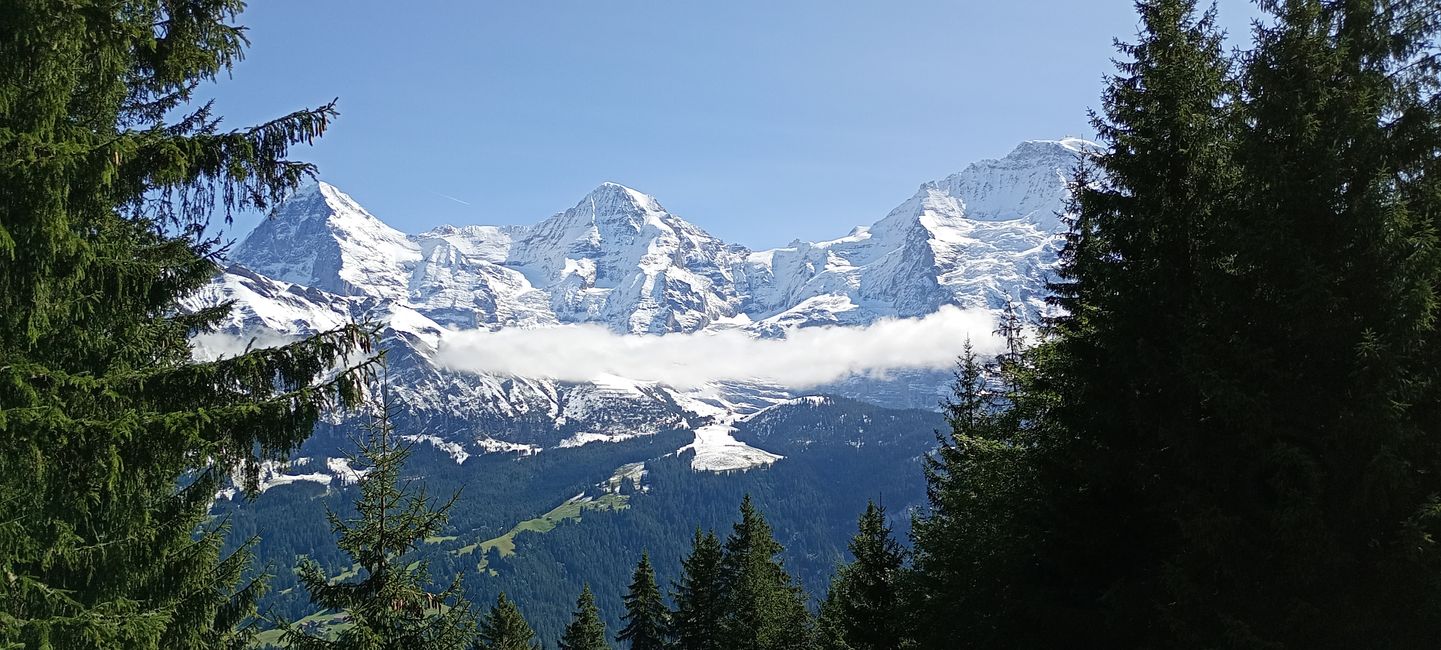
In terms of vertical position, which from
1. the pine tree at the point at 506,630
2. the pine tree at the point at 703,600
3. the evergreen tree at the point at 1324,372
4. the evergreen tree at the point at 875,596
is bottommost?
the pine tree at the point at 506,630

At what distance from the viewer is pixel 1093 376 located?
45.8 ft

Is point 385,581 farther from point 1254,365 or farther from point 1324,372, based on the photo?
point 1324,372

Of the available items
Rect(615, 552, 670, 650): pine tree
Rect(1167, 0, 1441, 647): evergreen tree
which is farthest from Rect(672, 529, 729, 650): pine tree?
Rect(1167, 0, 1441, 647): evergreen tree

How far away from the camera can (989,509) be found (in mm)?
18031

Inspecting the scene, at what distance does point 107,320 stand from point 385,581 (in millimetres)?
8013

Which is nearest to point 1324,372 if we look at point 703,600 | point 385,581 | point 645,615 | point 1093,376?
point 1093,376

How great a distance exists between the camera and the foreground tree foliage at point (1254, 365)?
10742 mm

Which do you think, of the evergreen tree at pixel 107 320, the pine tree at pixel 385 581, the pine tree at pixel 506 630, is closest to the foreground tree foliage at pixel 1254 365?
the pine tree at pixel 385 581

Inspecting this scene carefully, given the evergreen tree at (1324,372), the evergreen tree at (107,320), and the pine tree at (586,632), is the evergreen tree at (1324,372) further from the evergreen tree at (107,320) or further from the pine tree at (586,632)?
the pine tree at (586,632)

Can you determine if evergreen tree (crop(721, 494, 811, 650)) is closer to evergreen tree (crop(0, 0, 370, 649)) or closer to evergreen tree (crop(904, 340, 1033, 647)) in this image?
evergreen tree (crop(904, 340, 1033, 647))

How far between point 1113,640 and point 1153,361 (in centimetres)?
440

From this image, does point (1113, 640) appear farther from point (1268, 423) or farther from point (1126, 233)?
point (1126, 233)

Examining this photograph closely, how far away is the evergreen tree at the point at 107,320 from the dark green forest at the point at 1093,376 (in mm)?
37

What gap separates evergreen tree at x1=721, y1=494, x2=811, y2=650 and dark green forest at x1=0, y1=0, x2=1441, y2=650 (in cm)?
2492
